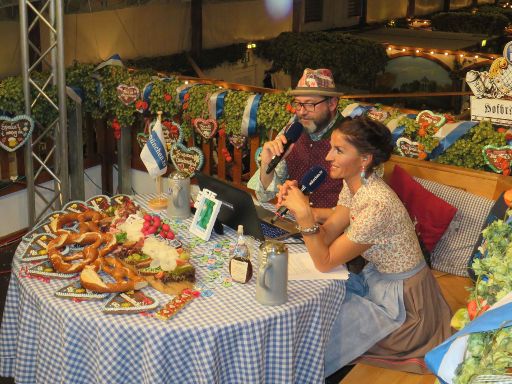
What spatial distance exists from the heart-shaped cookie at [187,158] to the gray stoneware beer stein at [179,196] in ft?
4.38

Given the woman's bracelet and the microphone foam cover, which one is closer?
the woman's bracelet

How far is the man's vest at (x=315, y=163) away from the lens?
413 centimetres

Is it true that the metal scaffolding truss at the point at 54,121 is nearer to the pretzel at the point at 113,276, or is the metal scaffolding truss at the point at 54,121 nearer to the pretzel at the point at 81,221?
the pretzel at the point at 81,221

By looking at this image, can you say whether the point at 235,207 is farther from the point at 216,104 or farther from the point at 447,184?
the point at 216,104

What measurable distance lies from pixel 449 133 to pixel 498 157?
325 millimetres

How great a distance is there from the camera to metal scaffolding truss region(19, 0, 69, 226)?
5215 millimetres

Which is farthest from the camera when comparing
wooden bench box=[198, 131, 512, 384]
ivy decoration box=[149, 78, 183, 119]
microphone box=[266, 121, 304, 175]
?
ivy decoration box=[149, 78, 183, 119]

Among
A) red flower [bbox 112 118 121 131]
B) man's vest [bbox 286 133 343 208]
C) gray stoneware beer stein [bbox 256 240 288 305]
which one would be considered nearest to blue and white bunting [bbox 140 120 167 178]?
man's vest [bbox 286 133 343 208]

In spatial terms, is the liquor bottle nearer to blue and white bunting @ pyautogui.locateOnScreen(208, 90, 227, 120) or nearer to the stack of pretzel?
the stack of pretzel

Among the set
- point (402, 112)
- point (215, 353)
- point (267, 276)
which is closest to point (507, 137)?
point (402, 112)

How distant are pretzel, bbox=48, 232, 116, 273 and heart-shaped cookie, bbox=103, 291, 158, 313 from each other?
0.28 meters

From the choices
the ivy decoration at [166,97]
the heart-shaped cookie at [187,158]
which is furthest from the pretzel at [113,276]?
the ivy decoration at [166,97]

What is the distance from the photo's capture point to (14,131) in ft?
17.4

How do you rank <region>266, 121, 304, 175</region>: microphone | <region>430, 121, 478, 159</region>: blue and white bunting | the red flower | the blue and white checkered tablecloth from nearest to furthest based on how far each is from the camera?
the blue and white checkered tablecloth → <region>266, 121, 304, 175</region>: microphone → <region>430, 121, 478, 159</region>: blue and white bunting → the red flower
